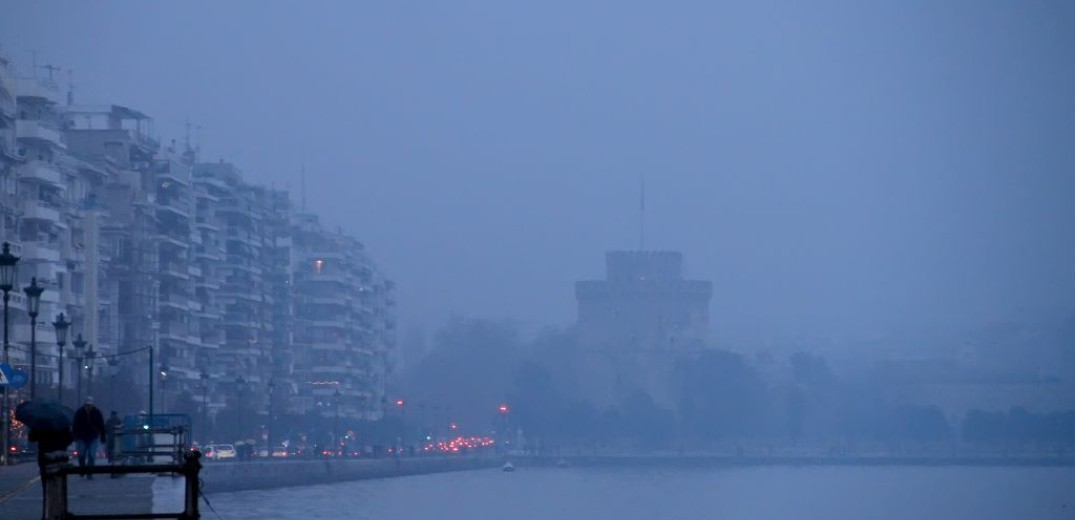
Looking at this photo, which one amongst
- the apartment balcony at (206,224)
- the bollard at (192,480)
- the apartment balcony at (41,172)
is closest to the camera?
the bollard at (192,480)

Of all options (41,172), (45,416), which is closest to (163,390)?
(41,172)

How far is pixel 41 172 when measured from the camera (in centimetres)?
5644

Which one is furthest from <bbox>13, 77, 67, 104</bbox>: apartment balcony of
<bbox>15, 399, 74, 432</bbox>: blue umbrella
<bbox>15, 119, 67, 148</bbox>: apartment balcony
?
<bbox>15, 399, 74, 432</bbox>: blue umbrella

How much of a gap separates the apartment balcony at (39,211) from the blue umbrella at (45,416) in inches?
1563

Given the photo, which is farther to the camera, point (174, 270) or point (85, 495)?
point (174, 270)

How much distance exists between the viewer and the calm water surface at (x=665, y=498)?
5478cm

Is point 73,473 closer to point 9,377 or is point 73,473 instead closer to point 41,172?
point 9,377

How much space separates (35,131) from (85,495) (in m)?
38.1

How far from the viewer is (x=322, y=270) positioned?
113312 millimetres

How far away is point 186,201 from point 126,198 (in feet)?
28.4

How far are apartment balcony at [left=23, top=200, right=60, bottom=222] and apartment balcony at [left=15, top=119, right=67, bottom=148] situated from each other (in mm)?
1961

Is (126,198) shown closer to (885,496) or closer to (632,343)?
(885,496)

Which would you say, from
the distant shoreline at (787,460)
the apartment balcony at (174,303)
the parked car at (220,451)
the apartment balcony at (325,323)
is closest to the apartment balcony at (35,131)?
the parked car at (220,451)

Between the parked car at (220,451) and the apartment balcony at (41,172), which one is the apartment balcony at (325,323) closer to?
the parked car at (220,451)
